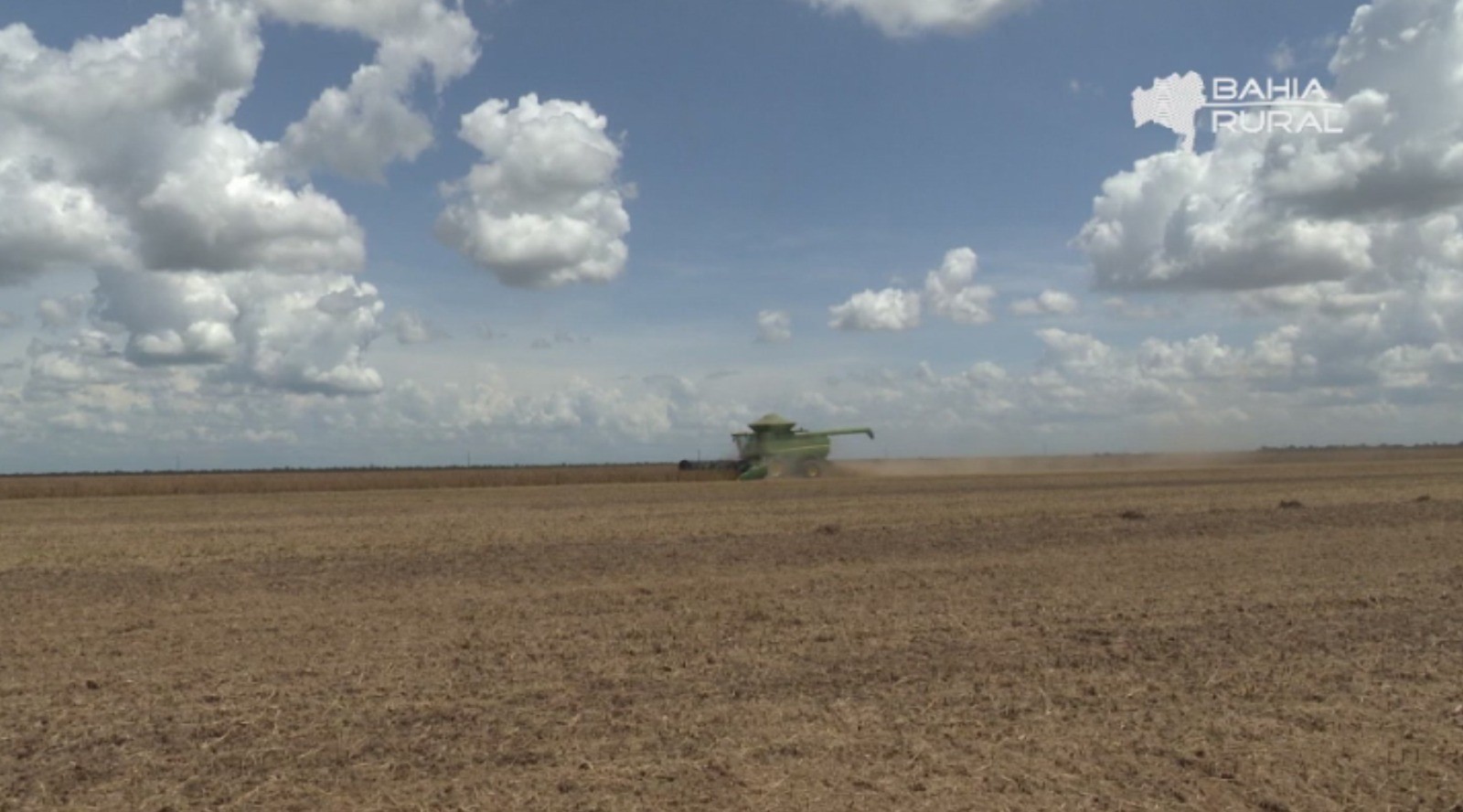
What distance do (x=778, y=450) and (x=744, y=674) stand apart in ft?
146

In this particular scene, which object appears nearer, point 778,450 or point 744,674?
point 744,674

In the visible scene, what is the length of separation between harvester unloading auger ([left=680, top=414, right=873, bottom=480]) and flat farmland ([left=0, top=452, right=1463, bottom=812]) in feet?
104

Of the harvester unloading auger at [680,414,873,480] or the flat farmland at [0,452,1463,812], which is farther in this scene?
the harvester unloading auger at [680,414,873,480]

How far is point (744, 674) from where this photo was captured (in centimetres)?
976

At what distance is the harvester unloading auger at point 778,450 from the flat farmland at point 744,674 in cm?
3174

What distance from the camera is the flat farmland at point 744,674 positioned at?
22.5ft

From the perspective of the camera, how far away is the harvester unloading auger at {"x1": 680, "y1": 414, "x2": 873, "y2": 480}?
53906mm

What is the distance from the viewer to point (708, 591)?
14938mm

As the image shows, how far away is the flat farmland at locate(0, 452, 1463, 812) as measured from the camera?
6.86 m

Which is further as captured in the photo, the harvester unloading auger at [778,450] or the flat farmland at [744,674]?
the harvester unloading auger at [778,450]

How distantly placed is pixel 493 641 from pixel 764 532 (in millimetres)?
12719

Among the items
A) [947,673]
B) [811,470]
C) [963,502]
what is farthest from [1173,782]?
[811,470]

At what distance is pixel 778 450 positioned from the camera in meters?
54.1

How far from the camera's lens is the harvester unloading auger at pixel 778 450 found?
177 feet
